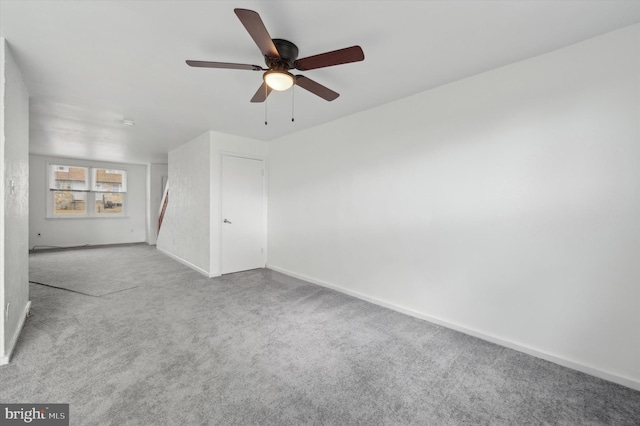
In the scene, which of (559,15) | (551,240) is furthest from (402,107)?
(551,240)

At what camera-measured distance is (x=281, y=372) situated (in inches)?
74.4

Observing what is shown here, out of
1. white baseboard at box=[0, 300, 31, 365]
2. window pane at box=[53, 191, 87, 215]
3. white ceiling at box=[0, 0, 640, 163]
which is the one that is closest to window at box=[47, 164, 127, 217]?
window pane at box=[53, 191, 87, 215]

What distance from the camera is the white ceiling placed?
1651 millimetres

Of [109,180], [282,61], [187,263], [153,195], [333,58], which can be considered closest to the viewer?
[333,58]

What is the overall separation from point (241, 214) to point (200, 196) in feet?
2.57

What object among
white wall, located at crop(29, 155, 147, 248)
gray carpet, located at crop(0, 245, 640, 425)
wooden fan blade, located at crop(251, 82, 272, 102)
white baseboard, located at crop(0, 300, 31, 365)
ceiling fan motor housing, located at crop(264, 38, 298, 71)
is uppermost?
ceiling fan motor housing, located at crop(264, 38, 298, 71)

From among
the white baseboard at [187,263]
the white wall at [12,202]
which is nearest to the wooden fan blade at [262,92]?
the white wall at [12,202]

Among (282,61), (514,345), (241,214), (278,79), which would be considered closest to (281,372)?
(514,345)

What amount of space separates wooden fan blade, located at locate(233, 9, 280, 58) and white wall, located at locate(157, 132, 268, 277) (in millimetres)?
2954

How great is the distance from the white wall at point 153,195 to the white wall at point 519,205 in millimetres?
6621

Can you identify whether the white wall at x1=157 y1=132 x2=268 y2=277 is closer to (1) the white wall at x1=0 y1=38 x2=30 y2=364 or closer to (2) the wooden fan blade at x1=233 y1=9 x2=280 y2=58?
(1) the white wall at x1=0 y1=38 x2=30 y2=364

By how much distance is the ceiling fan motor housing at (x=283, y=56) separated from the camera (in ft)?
6.02

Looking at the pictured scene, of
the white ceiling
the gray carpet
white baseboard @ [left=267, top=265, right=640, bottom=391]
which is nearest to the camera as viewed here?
the gray carpet

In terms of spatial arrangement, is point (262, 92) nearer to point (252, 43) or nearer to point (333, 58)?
point (252, 43)
